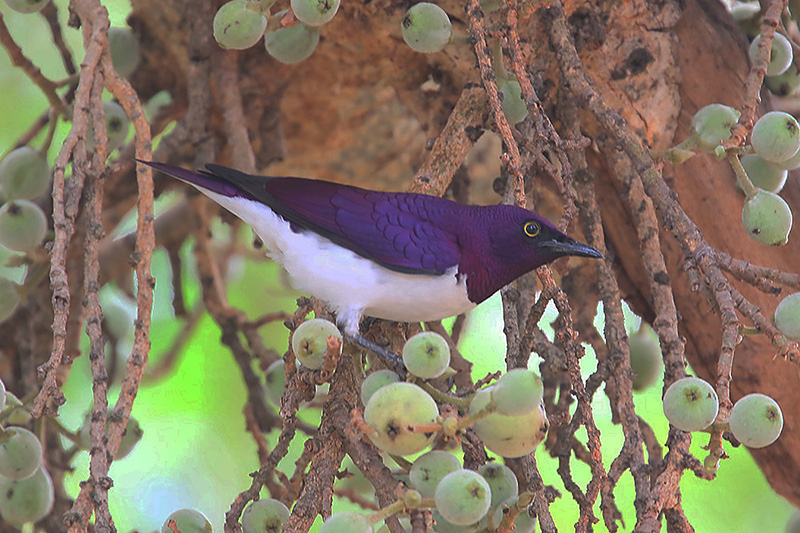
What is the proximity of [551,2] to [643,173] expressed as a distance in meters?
0.35

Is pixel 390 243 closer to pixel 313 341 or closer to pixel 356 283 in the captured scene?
pixel 356 283

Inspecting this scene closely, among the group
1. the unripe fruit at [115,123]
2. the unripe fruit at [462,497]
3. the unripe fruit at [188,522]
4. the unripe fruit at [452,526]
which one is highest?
the unripe fruit at [462,497]

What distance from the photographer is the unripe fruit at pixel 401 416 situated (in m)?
1.03

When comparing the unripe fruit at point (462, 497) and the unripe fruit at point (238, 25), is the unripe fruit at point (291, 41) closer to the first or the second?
the unripe fruit at point (238, 25)

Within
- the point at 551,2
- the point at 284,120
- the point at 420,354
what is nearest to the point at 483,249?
the point at 551,2

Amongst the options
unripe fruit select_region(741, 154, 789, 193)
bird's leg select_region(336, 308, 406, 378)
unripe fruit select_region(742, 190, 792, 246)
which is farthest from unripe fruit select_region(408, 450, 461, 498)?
unripe fruit select_region(741, 154, 789, 193)

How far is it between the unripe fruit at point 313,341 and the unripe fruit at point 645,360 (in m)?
0.75

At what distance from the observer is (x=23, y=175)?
Answer: 1778 millimetres

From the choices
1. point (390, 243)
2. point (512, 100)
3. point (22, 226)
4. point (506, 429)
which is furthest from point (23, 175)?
point (506, 429)

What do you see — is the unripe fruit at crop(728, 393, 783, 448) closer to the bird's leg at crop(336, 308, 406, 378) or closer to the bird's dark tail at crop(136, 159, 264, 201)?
the bird's leg at crop(336, 308, 406, 378)

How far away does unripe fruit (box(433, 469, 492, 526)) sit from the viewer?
1015 mm

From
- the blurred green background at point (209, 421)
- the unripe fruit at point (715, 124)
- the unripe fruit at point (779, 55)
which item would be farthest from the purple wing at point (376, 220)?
the blurred green background at point (209, 421)

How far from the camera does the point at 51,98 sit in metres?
1.80

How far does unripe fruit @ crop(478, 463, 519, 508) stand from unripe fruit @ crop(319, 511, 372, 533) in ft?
0.83
